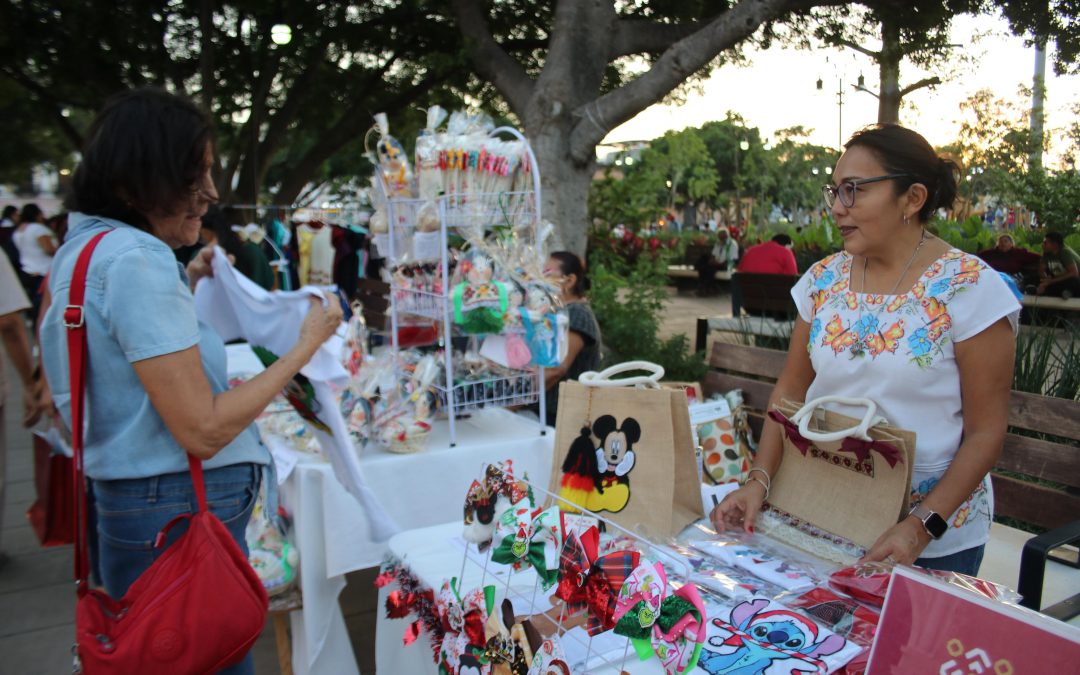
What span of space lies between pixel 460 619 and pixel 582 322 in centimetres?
230

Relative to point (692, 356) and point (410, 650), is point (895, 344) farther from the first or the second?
point (692, 356)

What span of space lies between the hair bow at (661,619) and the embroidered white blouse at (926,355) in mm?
815

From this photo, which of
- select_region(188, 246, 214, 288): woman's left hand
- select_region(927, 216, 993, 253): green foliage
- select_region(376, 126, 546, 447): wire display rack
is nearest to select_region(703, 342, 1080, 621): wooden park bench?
select_region(376, 126, 546, 447): wire display rack

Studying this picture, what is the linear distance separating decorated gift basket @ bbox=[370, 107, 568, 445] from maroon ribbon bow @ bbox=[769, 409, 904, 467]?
140cm

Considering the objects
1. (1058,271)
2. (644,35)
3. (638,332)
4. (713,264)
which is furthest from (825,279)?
(713,264)

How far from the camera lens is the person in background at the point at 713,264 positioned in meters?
20.9

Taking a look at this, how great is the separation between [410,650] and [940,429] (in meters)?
1.45

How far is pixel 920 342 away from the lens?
1673 millimetres

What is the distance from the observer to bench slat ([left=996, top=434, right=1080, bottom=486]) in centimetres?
240

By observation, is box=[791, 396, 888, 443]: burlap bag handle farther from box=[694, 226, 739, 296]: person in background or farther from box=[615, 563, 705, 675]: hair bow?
box=[694, 226, 739, 296]: person in background

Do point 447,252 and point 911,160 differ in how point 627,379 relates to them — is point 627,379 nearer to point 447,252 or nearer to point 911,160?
point 911,160

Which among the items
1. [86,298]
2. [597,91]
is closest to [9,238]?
[597,91]

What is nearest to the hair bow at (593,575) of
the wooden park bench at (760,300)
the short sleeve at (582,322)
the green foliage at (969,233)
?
the short sleeve at (582,322)

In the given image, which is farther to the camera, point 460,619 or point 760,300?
point 760,300
